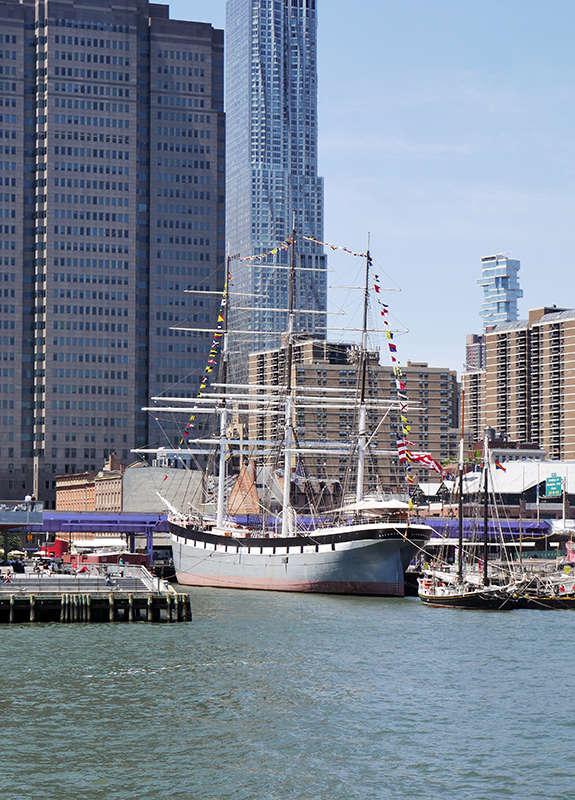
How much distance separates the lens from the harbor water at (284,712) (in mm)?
36812

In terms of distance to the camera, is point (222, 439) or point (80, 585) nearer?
point (80, 585)

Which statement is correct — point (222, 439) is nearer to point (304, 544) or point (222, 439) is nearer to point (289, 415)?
point (289, 415)

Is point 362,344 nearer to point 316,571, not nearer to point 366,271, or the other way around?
point 366,271

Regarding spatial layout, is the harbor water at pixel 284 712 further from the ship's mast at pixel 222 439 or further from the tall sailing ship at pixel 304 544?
the ship's mast at pixel 222 439

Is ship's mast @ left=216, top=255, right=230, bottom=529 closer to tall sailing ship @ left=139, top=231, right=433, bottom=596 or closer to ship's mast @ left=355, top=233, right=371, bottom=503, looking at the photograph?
tall sailing ship @ left=139, top=231, right=433, bottom=596

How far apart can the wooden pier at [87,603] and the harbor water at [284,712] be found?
1.73 metres

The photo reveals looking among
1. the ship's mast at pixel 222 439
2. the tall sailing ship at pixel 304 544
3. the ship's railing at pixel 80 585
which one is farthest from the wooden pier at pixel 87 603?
the ship's mast at pixel 222 439

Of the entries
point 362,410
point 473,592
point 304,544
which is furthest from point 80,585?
point 362,410

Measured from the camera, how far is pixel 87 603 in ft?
250

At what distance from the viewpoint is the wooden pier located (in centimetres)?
7600

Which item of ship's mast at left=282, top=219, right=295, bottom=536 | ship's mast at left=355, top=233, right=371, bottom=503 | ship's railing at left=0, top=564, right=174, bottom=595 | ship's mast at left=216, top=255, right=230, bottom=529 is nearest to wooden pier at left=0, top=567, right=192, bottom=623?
ship's railing at left=0, top=564, right=174, bottom=595

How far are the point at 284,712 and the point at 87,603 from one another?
3247 centimetres

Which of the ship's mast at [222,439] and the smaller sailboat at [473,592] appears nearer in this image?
the smaller sailboat at [473,592]

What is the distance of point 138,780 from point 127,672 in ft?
62.7
